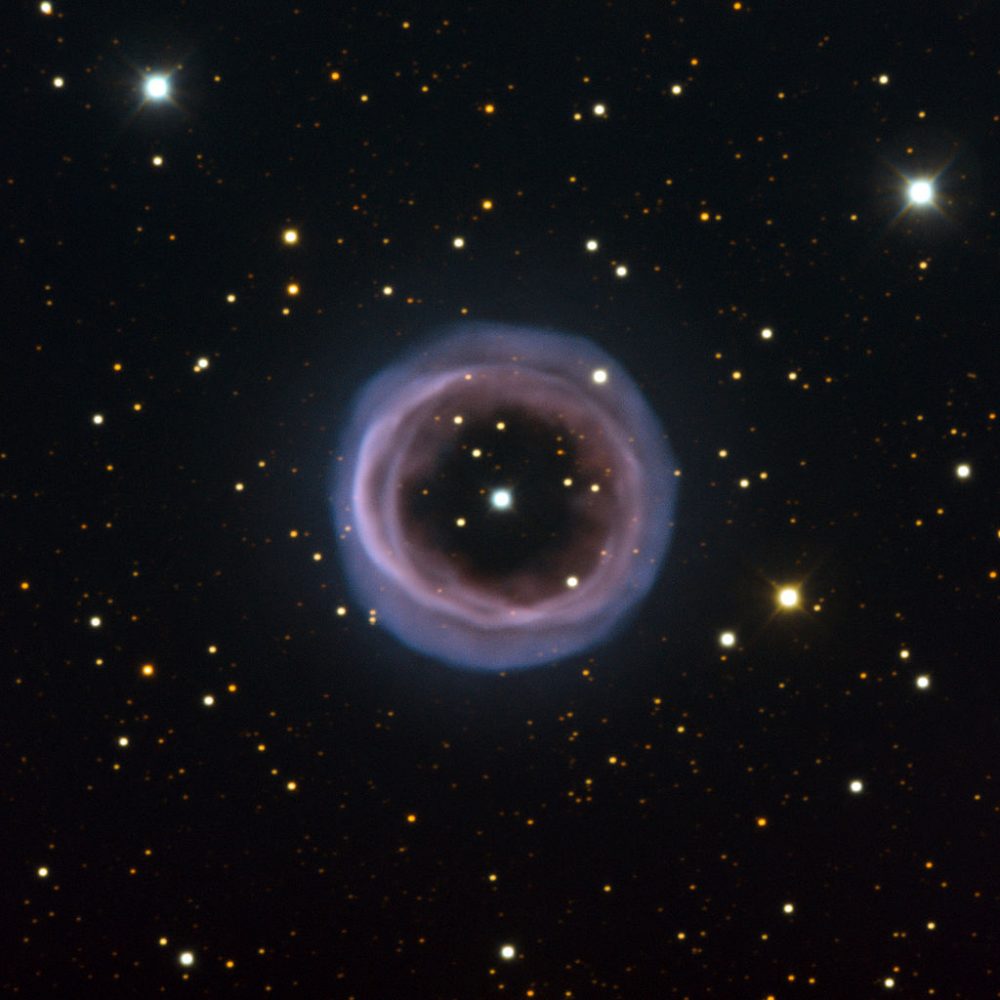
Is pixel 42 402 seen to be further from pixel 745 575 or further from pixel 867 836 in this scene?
pixel 867 836

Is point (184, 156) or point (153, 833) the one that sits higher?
point (184, 156)

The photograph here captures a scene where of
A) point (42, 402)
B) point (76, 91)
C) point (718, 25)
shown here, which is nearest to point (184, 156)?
point (76, 91)

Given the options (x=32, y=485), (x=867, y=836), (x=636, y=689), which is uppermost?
(x=32, y=485)

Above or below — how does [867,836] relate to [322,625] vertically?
below

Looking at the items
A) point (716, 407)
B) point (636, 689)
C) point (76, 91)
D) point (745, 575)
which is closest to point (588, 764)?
point (636, 689)

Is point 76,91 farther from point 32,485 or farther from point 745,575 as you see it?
point 745,575

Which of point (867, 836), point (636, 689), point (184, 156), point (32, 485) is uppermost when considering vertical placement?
point (184, 156)
